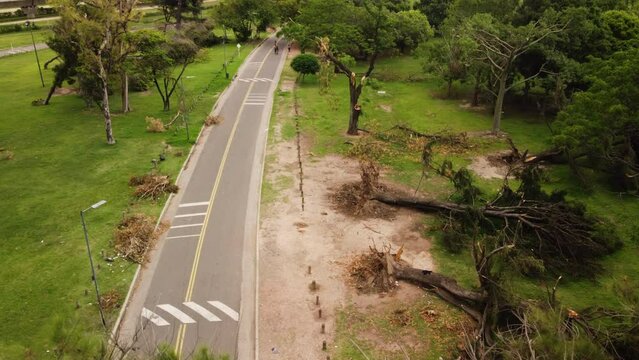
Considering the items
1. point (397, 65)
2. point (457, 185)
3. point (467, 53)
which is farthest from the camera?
point (397, 65)

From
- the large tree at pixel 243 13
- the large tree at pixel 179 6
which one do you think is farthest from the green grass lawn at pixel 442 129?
the large tree at pixel 179 6

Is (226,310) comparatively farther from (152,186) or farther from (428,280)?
(152,186)

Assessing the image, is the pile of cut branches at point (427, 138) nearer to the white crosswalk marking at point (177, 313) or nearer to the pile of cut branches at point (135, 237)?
the pile of cut branches at point (135, 237)

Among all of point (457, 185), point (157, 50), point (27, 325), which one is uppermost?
point (157, 50)

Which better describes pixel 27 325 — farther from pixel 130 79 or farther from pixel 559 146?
pixel 130 79

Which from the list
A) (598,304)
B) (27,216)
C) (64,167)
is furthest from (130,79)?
(598,304)

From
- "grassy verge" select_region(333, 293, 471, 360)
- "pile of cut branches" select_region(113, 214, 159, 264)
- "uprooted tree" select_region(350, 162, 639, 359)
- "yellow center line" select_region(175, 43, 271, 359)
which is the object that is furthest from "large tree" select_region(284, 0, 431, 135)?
"grassy verge" select_region(333, 293, 471, 360)
